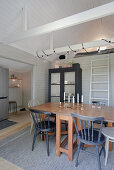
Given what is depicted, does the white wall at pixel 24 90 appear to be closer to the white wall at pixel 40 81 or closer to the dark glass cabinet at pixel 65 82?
the white wall at pixel 40 81

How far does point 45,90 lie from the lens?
14.5 ft

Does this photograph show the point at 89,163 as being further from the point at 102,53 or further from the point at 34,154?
the point at 102,53

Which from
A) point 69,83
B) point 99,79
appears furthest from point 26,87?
point 99,79

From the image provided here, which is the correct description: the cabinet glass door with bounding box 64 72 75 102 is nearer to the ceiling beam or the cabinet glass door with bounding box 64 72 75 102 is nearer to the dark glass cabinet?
the dark glass cabinet

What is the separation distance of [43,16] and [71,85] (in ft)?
7.85

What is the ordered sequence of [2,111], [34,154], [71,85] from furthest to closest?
[71,85] → [2,111] → [34,154]

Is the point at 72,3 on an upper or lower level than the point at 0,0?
upper

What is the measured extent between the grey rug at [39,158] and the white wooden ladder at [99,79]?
1.98 meters

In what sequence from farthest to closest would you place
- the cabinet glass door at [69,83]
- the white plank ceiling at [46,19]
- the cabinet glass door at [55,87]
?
1. the cabinet glass door at [55,87]
2. the cabinet glass door at [69,83]
3. the white plank ceiling at [46,19]

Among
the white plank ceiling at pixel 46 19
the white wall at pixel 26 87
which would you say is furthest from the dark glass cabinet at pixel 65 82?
the white wall at pixel 26 87

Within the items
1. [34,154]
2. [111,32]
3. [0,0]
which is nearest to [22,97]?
[34,154]

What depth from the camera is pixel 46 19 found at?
268 cm

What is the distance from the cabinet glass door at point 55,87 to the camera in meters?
4.02

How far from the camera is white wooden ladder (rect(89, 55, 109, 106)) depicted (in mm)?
3527
